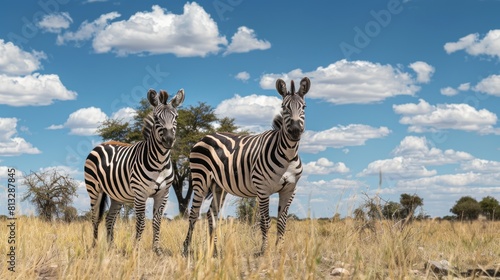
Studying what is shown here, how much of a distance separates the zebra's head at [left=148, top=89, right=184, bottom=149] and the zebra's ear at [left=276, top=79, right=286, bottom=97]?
1.69m

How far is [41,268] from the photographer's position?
691 cm

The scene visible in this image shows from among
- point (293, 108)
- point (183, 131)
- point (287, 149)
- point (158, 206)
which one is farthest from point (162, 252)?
point (183, 131)

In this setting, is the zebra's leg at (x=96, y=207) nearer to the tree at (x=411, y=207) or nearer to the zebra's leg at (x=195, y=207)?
the zebra's leg at (x=195, y=207)

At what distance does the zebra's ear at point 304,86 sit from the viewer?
8.90 meters

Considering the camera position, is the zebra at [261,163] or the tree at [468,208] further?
the tree at [468,208]

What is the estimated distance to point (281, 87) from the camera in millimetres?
9039

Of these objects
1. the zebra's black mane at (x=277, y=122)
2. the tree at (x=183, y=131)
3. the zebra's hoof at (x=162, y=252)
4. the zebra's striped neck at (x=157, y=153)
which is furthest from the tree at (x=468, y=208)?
the zebra's striped neck at (x=157, y=153)

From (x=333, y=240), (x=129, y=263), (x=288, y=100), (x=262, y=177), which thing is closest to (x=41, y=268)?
(x=129, y=263)

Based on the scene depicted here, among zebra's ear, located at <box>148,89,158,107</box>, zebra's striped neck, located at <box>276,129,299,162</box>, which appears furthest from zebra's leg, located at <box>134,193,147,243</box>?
zebra's striped neck, located at <box>276,129,299,162</box>

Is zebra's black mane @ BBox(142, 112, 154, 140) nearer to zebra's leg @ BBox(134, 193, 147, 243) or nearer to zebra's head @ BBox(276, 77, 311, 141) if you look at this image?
zebra's leg @ BBox(134, 193, 147, 243)

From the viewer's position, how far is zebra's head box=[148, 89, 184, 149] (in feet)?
29.5

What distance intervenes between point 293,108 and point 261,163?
1.12 meters

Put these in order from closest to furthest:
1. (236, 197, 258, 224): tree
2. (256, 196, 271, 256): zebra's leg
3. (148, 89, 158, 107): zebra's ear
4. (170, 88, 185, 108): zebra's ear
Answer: (256, 196, 271, 256): zebra's leg, (170, 88, 185, 108): zebra's ear, (148, 89, 158, 107): zebra's ear, (236, 197, 258, 224): tree

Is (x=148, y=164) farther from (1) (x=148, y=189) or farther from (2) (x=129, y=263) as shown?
(2) (x=129, y=263)
